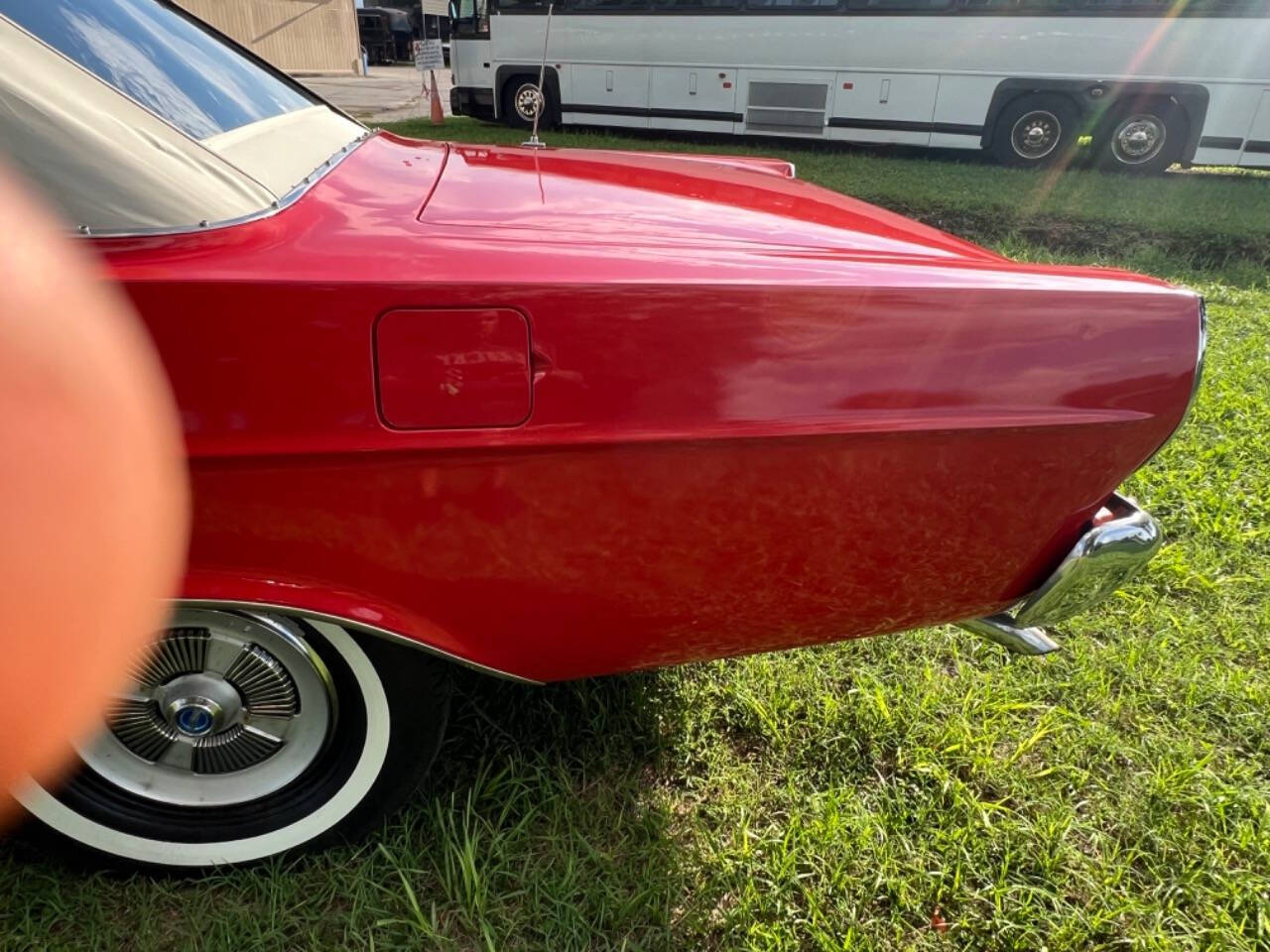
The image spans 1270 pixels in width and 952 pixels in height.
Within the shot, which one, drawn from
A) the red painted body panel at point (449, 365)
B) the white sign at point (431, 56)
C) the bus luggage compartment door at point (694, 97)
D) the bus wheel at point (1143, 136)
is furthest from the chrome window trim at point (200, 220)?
the bus wheel at point (1143, 136)

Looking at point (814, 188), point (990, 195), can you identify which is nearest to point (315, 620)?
point (814, 188)

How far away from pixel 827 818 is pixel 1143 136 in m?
10.6

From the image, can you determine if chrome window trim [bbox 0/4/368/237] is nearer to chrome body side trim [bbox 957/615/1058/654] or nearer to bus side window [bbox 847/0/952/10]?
chrome body side trim [bbox 957/615/1058/654]

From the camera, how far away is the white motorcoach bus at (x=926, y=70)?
360 inches

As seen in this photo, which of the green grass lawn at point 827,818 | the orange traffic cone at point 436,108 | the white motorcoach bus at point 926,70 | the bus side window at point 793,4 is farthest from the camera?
the orange traffic cone at point 436,108

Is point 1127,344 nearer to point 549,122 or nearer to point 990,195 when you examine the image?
point 990,195

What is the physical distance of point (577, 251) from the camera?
4.29 ft

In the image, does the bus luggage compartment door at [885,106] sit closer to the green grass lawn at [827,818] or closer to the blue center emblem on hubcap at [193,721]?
the green grass lawn at [827,818]

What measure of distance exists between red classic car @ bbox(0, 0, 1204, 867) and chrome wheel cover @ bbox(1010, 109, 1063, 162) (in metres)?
9.93

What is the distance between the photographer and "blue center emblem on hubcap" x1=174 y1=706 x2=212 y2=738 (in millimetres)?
1570

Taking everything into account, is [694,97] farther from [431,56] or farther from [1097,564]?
[1097,564]

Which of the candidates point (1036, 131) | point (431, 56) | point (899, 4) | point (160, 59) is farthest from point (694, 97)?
point (160, 59)

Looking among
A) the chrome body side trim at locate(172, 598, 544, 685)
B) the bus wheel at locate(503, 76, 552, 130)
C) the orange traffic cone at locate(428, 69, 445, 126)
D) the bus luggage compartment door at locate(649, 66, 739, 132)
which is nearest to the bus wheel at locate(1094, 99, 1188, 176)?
the bus luggage compartment door at locate(649, 66, 739, 132)

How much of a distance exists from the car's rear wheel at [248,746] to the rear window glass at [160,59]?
3.05 ft
